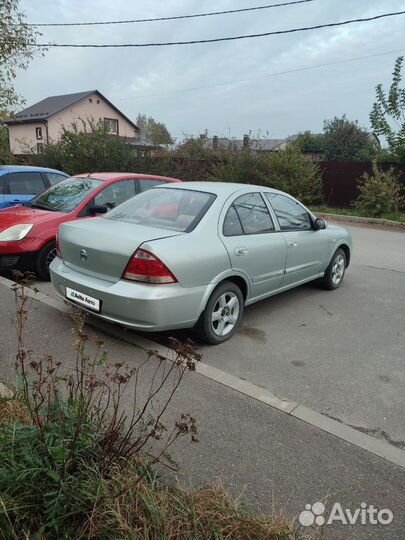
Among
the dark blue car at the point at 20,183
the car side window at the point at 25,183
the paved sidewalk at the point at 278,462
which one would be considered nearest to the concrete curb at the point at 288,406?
the paved sidewalk at the point at 278,462

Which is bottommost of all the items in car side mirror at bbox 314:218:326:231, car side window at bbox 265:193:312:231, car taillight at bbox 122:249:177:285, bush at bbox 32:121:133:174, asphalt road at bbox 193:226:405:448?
asphalt road at bbox 193:226:405:448

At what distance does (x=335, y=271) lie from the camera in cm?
638

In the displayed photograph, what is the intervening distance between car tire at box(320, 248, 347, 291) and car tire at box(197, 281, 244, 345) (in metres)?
2.19

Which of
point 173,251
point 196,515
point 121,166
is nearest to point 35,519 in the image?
point 196,515

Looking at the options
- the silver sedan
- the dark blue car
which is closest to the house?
the dark blue car

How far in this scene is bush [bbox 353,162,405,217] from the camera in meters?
14.0

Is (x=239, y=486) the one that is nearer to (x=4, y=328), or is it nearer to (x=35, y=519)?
(x=35, y=519)

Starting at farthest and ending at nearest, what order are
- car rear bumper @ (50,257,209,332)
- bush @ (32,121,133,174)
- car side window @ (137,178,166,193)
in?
bush @ (32,121,133,174) < car side window @ (137,178,166,193) < car rear bumper @ (50,257,209,332)

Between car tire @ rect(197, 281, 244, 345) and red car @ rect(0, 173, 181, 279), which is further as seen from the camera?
red car @ rect(0, 173, 181, 279)

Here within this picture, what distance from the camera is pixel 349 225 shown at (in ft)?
44.8

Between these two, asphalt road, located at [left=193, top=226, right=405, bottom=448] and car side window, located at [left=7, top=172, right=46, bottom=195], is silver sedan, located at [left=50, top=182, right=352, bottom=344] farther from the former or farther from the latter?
car side window, located at [left=7, top=172, right=46, bottom=195]

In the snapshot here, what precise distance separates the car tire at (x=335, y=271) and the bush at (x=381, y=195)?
843cm

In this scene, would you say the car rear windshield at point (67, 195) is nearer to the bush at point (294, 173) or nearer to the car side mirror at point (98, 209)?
the car side mirror at point (98, 209)

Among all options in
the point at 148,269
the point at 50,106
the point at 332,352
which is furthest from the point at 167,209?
the point at 50,106
